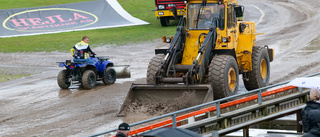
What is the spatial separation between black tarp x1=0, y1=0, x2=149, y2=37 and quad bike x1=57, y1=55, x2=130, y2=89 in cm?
1629

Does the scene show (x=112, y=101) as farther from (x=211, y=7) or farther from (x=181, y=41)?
(x=211, y=7)

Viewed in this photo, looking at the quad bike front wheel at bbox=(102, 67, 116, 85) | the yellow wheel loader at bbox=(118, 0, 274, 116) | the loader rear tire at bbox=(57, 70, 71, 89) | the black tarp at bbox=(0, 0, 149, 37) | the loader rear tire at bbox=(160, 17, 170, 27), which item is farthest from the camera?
the black tarp at bbox=(0, 0, 149, 37)

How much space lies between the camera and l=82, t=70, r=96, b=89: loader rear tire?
16812 millimetres

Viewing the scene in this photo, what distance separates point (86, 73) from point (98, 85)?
3.50 ft

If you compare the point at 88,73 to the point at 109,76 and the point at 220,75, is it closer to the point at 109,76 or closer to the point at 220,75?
the point at 109,76

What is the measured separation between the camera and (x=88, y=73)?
55.5 ft

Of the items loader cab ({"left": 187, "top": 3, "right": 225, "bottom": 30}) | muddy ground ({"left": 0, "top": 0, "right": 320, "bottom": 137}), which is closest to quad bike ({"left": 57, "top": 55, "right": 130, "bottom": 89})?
muddy ground ({"left": 0, "top": 0, "right": 320, "bottom": 137})

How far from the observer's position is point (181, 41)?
14062mm

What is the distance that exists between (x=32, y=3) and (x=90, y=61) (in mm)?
26733

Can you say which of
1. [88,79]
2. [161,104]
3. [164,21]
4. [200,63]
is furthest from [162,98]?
[164,21]

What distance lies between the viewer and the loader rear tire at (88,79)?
16.8 metres

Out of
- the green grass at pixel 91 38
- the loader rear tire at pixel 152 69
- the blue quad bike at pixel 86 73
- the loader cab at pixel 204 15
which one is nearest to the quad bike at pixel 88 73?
the blue quad bike at pixel 86 73

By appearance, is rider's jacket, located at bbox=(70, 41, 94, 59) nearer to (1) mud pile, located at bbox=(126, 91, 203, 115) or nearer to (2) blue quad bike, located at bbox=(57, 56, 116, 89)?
(2) blue quad bike, located at bbox=(57, 56, 116, 89)

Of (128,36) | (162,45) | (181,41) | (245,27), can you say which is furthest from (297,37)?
(181,41)
